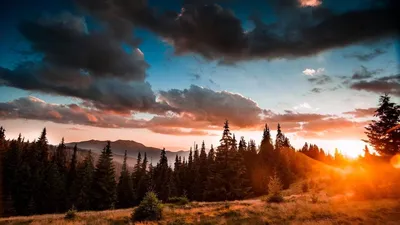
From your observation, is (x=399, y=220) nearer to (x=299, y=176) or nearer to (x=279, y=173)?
(x=279, y=173)

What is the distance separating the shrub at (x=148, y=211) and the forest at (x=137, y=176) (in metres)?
16.2

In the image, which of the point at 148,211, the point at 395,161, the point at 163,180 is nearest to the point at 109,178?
the point at 163,180

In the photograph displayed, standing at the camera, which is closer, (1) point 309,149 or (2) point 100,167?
(2) point 100,167

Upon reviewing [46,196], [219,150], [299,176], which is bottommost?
[46,196]

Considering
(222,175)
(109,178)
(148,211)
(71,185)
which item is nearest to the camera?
(148,211)

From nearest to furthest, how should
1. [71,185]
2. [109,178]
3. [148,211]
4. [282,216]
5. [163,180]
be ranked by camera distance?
[148,211] < [282,216] < [109,178] < [71,185] < [163,180]

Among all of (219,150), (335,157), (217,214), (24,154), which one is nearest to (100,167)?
(219,150)

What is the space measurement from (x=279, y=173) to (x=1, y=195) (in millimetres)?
64649

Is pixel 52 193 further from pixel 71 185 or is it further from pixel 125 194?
pixel 125 194

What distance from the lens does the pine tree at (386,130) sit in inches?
1321

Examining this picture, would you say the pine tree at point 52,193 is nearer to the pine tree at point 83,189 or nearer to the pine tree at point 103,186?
the pine tree at point 83,189

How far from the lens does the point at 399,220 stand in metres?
19.7

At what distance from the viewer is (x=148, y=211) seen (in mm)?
20969

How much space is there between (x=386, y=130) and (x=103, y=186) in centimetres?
4957
